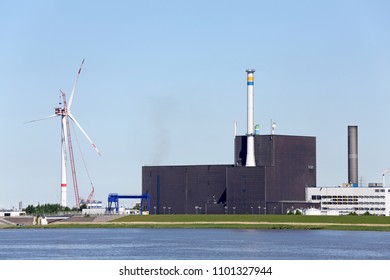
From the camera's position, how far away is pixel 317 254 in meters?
110

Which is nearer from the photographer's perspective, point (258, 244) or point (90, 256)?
point (90, 256)

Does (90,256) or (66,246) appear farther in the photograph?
(66,246)

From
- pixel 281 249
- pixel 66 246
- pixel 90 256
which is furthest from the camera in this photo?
pixel 66 246

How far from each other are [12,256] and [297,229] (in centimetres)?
10000

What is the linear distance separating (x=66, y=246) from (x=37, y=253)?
632 inches
